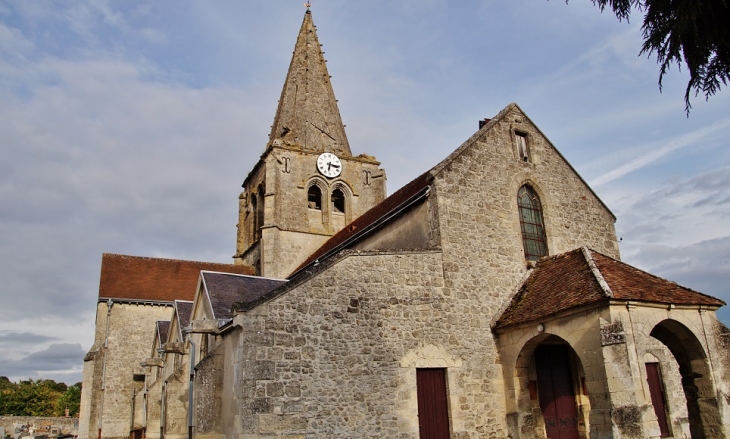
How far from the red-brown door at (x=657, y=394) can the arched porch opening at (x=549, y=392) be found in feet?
8.64

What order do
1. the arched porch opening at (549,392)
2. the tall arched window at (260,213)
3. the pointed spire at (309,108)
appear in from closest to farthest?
the arched porch opening at (549,392)
the tall arched window at (260,213)
the pointed spire at (309,108)

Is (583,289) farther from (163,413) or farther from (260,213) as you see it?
(260,213)

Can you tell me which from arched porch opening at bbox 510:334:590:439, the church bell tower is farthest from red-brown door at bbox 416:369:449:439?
the church bell tower

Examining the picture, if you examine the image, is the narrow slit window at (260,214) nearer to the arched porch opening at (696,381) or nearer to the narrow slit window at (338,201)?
the narrow slit window at (338,201)

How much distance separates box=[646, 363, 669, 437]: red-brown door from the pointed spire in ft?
53.0

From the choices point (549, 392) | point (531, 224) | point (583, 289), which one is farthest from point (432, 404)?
point (531, 224)

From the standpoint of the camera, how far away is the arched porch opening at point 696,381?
414 inches

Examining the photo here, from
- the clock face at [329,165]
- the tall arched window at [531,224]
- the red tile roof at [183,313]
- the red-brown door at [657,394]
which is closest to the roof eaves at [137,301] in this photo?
the red tile roof at [183,313]

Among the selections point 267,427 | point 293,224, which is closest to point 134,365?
point 293,224

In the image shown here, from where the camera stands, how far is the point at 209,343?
14094mm

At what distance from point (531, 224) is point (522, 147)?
2.11 meters

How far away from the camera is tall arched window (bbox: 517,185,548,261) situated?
14.1 metres

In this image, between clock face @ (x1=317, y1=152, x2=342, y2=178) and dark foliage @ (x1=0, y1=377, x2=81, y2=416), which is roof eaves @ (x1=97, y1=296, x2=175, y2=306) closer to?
clock face @ (x1=317, y1=152, x2=342, y2=178)

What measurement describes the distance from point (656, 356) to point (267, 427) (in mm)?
10335
